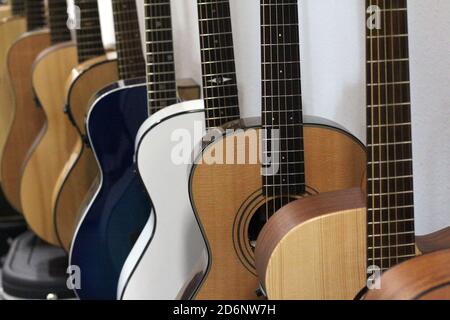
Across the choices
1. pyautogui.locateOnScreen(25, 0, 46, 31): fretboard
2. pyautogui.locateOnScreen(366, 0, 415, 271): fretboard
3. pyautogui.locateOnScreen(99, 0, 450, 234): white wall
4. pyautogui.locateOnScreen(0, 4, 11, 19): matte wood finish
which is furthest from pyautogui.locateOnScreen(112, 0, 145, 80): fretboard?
pyautogui.locateOnScreen(0, 4, 11, 19): matte wood finish

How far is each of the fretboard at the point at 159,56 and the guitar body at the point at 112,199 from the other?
13 centimetres

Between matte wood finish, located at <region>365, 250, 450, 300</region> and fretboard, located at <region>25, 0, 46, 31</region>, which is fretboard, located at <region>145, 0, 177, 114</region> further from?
fretboard, located at <region>25, 0, 46, 31</region>

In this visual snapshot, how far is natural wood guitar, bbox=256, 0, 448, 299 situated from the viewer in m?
1.38

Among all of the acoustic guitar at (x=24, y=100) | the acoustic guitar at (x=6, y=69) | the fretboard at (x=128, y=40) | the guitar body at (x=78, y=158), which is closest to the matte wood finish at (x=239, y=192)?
the fretboard at (x=128, y=40)

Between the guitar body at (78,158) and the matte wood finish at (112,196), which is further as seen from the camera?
the guitar body at (78,158)

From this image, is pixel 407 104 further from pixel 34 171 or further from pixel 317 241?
pixel 34 171

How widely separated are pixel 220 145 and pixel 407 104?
42 centimetres

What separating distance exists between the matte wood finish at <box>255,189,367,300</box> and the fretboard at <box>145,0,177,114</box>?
710 millimetres

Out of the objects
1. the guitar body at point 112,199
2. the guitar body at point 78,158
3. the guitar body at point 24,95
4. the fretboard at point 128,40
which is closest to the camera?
the guitar body at point 112,199

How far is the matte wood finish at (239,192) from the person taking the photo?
167cm

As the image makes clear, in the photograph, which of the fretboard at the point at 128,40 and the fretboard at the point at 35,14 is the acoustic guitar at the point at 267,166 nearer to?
the fretboard at the point at 128,40

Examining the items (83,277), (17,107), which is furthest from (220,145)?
(17,107)

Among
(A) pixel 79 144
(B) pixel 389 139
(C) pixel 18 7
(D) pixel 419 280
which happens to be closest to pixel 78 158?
(A) pixel 79 144

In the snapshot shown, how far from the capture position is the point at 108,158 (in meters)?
2.26
